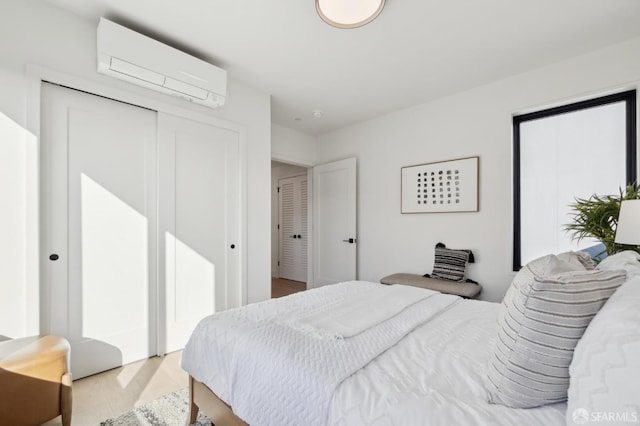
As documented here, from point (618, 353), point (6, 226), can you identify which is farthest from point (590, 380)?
point (6, 226)

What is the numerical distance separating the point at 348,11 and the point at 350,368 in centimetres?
206

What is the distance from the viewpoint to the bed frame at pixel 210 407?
4.26 ft

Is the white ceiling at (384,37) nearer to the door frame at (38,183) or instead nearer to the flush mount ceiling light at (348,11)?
the flush mount ceiling light at (348,11)

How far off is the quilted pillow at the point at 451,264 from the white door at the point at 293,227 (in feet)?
9.00

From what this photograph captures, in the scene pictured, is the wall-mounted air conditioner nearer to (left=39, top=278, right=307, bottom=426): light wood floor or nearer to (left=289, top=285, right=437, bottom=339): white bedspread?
(left=289, top=285, right=437, bottom=339): white bedspread

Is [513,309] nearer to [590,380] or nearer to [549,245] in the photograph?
[590,380]

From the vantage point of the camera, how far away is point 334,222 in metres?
4.53

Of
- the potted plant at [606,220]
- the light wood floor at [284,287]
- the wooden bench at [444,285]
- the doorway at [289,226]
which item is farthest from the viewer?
the doorway at [289,226]

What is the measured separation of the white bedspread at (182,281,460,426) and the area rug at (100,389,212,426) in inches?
14.7

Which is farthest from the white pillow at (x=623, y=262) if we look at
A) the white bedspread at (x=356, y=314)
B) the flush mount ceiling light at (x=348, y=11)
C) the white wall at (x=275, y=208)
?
the white wall at (x=275, y=208)

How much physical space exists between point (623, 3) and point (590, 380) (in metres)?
2.65

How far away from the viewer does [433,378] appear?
99cm

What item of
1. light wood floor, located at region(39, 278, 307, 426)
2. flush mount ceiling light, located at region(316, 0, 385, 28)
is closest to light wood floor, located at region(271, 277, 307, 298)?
light wood floor, located at region(39, 278, 307, 426)

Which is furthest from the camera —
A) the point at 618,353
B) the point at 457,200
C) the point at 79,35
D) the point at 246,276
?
the point at 457,200
